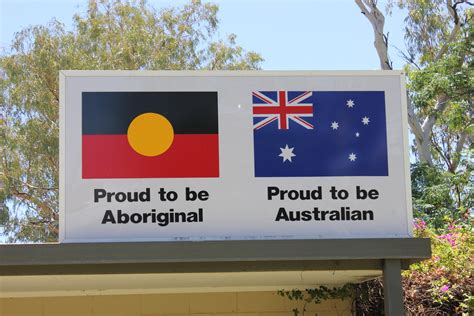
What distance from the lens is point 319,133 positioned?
558 centimetres

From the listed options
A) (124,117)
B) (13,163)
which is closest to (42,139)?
(13,163)

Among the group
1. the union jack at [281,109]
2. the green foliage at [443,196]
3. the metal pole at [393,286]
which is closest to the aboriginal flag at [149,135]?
the union jack at [281,109]

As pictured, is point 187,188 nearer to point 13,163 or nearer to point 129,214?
point 129,214

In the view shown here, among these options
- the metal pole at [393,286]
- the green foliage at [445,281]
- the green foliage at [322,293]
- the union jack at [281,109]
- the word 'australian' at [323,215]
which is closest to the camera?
the metal pole at [393,286]

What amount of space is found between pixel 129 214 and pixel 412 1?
24613mm

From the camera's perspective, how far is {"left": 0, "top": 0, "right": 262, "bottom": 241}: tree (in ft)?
73.3

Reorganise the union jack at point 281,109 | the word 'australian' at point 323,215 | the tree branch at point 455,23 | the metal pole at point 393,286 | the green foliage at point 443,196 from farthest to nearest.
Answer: the tree branch at point 455,23 < the green foliage at point 443,196 < the union jack at point 281,109 < the word 'australian' at point 323,215 < the metal pole at point 393,286

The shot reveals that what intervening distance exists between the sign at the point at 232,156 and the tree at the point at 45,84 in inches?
674

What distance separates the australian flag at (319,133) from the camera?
552 centimetres

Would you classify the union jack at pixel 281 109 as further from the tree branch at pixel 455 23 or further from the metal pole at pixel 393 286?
the tree branch at pixel 455 23

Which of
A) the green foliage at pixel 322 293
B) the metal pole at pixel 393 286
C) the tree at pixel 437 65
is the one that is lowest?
the green foliage at pixel 322 293

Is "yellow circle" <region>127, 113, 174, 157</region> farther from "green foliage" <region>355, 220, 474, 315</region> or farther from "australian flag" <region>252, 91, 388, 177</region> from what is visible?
"green foliage" <region>355, 220, 474, 315</region>

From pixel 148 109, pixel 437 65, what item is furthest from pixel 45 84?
pixel 148 109

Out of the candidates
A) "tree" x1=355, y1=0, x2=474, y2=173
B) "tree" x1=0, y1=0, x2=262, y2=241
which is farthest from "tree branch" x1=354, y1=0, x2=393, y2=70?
"tree" x1=0, y1=0, x2=262, y2=241
